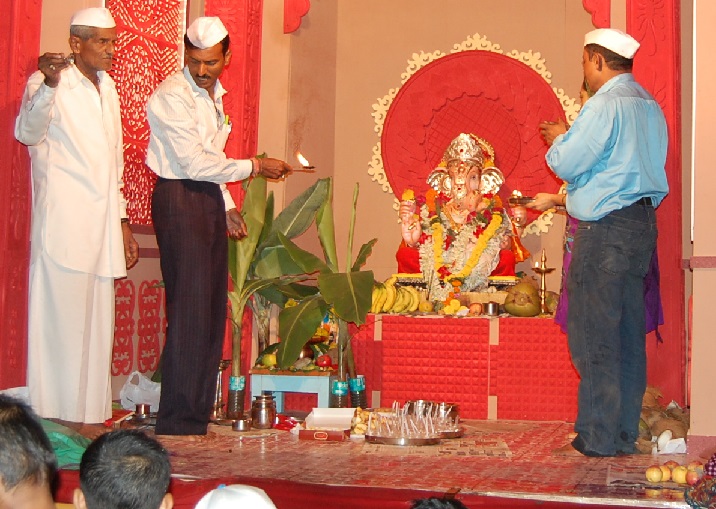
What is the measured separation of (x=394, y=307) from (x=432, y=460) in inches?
89.7

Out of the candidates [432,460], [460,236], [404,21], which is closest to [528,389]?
[460,236]

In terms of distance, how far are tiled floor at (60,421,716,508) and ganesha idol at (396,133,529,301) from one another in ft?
5.36

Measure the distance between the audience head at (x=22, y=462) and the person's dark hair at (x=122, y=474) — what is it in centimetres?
8

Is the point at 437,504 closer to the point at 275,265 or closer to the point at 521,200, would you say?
the point at 521,200

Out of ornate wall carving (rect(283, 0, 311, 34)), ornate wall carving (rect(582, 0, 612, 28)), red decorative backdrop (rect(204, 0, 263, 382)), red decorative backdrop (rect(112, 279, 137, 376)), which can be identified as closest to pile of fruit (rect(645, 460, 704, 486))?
ornate wall carving (rect(582, 0, 612, 28))

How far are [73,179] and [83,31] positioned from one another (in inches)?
29.0

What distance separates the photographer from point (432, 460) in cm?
473

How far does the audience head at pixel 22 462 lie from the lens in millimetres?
2004

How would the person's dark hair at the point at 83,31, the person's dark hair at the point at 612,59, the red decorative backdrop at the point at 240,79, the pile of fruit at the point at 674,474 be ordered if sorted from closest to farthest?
the pile of fruit at the point at 674,474 < the person's dark hair at the point at 612,59 < the person's dark hair at the point at 83,31 < the red decorative backdrop at the point at 240,79

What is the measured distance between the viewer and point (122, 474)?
6.85 ft

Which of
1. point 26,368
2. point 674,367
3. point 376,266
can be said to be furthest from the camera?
point 376,266

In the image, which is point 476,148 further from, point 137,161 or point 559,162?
point 559,162

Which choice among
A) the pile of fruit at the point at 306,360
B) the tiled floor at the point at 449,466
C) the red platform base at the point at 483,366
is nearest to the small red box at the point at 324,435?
the tiled floor at the point at 449,466

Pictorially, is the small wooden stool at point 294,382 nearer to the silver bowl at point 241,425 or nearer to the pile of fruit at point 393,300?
the pile of fruit at point 393,300
